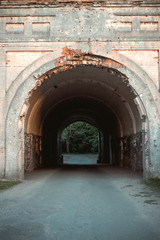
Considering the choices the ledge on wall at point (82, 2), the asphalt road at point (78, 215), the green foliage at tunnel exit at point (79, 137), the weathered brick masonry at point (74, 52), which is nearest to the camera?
the asphalt road at point (78, 215)

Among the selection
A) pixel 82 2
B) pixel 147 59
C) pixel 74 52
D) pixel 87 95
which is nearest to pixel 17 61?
pixel 74 52

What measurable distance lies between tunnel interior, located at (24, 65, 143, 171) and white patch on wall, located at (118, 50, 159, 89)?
830 millimetres

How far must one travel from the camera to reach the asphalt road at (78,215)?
4082mm

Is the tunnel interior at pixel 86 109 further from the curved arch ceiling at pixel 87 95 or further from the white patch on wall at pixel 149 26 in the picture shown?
the white patch on wall at pixel 149 26

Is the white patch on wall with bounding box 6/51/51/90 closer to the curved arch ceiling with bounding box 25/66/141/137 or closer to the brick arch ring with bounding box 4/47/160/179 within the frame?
the brick arch ring with bounding box 4/47/160/179

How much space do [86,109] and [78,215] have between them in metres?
17.5

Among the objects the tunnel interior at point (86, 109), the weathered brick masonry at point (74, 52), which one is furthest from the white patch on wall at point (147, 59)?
the tunnel interior at point (86, 109)

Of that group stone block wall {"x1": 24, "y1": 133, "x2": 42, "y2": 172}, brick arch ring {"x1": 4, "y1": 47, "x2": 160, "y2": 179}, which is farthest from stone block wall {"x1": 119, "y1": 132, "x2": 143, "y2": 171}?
stone block wall {"x1": 24, "y1": 133, "x2": 42, "y2": 172}

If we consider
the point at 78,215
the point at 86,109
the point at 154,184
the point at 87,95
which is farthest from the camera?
the point at 86,109

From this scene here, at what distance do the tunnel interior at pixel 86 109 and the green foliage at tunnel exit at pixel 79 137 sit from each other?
26945 millimetres

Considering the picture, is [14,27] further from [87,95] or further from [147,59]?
[87,95]

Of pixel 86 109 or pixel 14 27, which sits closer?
pixel 14 27

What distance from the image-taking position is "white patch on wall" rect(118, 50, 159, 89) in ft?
36.2

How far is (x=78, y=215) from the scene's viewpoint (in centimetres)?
520
